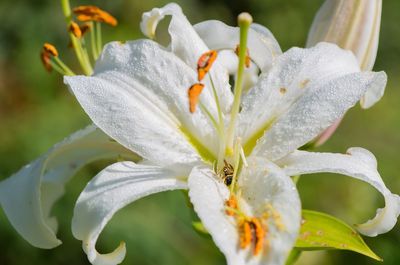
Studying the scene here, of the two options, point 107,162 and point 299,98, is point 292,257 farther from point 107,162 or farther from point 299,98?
point 107,162

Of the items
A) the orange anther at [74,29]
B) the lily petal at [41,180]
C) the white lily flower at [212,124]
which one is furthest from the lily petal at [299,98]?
the orange anther at [74,29]

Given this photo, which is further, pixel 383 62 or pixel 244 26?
pixel 383 62

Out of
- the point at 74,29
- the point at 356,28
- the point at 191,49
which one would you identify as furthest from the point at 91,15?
the point at 356,28

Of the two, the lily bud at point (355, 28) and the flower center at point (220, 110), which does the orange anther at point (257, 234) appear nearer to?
the flower center at point (220, 110)

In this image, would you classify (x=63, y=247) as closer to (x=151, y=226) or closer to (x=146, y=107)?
(x=151, y=226)

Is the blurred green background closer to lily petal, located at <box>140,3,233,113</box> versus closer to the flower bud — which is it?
the flower bud

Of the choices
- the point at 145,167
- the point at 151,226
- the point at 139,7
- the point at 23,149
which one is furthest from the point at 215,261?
the point at 139,7

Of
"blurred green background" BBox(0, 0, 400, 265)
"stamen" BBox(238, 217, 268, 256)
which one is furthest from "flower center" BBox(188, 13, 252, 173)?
"blurred green background" BBox(0, 0, 400, 265)
